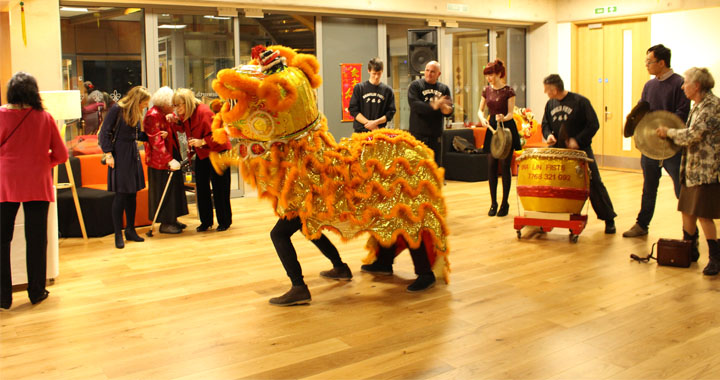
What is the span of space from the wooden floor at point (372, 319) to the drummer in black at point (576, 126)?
1.60ft

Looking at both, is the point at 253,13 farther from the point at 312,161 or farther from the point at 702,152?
the point at 702,152

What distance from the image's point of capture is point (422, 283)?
15.7 feet

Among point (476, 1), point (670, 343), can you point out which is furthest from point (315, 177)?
point (476, 1)

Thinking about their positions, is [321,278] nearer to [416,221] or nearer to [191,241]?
[416,221]

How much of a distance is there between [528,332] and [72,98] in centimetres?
457

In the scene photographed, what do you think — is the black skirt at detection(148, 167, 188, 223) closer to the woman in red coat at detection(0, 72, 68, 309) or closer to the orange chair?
the orange chair

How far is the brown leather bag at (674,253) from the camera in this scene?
5.26 m

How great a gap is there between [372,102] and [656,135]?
3186 millimetres

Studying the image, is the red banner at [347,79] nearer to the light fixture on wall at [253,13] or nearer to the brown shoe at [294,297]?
the light fixture on wall at [253,13]

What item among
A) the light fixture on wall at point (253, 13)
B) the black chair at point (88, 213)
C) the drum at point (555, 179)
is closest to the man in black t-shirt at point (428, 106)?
the drum at point (555, 179)

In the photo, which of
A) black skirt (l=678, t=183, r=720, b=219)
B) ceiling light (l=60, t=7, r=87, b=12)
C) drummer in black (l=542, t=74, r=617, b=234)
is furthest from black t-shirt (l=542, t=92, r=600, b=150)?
ceiling light (l=60, t=7, r=87, b=12)

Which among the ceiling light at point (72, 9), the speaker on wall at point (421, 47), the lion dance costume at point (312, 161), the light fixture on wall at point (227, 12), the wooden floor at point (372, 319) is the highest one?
the light fixture on wall at point (227, 12)

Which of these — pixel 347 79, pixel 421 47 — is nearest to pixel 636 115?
pixel 421 47

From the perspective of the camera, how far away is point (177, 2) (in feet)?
28.4
